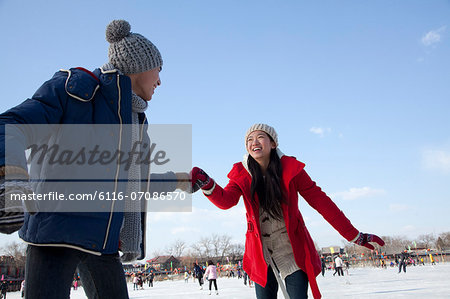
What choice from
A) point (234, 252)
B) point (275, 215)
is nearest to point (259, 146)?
point (275, 215)

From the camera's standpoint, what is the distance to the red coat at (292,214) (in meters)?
2.66

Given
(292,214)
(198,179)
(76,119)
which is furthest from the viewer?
(292,214)

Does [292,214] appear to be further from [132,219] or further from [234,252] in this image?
[234,252]

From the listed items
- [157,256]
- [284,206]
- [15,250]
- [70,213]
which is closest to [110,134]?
[70,213]

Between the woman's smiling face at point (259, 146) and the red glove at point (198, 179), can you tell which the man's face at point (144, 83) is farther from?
the woman's smiling face at point (259, 146)

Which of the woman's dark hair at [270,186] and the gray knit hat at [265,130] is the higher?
the gray knit hat at [265,130]

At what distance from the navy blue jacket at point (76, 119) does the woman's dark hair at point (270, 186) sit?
1.56 m

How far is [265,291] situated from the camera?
2.67 m

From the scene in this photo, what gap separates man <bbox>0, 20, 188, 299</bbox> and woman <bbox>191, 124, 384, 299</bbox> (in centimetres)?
86

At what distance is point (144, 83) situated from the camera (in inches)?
73.9

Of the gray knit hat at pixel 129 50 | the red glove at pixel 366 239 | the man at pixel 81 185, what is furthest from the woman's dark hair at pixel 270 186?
the gray knit hat at pixel 129 50

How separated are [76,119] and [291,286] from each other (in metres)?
2.05

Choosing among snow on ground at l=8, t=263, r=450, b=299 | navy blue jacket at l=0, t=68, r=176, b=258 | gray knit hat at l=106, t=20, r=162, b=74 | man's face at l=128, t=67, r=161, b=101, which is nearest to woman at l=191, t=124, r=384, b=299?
man's face at l=128, t=67, r=161, b=101

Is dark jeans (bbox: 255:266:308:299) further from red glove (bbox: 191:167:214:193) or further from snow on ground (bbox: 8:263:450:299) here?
snow on ground (bbox: 8:263:450:299)
